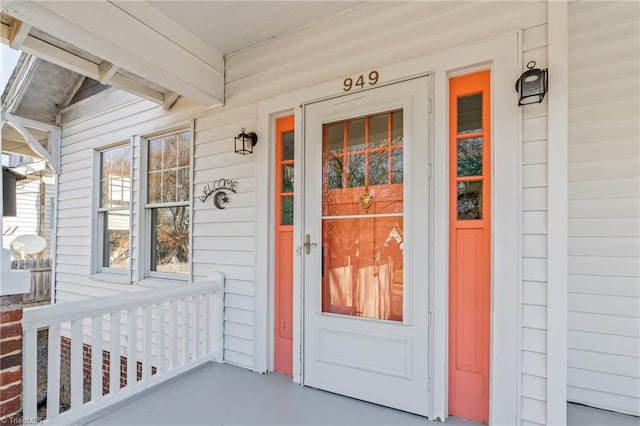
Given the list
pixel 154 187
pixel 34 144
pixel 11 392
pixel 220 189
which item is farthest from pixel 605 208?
pixel 34 144

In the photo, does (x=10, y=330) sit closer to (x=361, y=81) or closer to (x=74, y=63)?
(x=74, y=63)

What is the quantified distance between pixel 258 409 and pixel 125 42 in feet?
8.79

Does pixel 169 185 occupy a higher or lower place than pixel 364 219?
higher

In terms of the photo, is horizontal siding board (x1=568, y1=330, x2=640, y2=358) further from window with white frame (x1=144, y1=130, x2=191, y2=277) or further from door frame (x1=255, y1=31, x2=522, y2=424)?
window with white frame (x1=144, y1=130, x2=191, y2=277)

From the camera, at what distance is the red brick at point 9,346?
1462 millimetres

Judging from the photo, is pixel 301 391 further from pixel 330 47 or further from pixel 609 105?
pixel 609 105

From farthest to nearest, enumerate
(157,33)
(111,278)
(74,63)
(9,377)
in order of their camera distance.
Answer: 1. (111,278)
2. (74,63)
3. (157,33)
4. (9,377)

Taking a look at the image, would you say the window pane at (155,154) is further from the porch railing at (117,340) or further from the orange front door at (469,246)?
the orange front door at (469,246)

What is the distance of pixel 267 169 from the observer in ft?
8.94

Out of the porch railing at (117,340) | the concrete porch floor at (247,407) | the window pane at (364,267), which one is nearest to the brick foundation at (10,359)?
the porch railing at (117,340)

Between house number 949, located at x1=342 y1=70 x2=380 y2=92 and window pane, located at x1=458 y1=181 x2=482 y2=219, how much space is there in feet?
3.07

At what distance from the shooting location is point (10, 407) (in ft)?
4.87

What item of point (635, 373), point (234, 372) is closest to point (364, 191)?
point (234, 372)

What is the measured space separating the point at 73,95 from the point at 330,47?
13.6ft
